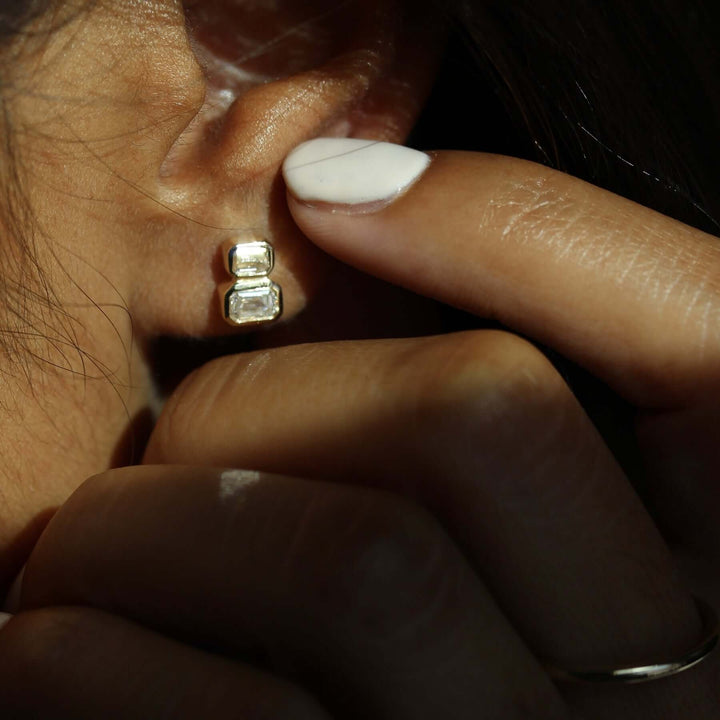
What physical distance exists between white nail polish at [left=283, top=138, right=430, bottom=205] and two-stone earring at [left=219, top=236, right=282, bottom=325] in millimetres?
63

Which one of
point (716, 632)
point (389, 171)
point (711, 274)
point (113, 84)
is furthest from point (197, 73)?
point (716, 632)

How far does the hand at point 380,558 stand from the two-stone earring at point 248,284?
7cm

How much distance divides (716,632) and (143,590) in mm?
433

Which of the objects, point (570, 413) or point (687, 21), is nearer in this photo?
point (570, 413)

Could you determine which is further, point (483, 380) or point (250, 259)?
point (250, 259)

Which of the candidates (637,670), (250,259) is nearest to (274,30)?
(250,259)

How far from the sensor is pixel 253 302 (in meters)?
0.77

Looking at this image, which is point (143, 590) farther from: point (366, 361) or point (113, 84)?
point (113, 84)

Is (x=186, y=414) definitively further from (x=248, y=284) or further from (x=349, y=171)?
(x=349, y=171)

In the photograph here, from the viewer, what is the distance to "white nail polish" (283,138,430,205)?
73 centimetres

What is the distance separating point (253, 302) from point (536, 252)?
0.24 metres

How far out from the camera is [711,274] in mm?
734

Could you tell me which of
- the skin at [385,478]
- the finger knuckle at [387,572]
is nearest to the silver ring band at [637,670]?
the skin at [385,478]

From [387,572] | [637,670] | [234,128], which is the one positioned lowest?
[637,670]
